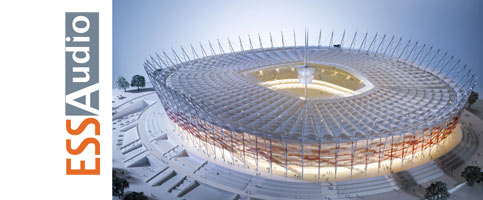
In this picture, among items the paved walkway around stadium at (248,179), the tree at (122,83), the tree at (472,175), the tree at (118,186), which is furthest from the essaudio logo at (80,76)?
the tree at (122,83)

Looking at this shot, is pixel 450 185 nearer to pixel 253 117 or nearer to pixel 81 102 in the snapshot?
pixel 253 117

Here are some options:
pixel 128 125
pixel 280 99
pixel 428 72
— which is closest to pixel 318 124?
pixel 280 99

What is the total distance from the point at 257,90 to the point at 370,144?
55.4 ft

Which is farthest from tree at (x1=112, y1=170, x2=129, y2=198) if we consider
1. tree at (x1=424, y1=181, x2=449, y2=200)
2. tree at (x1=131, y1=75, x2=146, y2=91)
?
tree at (x1=131, y1=75, x2=146, y2=91)

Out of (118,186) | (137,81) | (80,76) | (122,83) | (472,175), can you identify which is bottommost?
(118,186)

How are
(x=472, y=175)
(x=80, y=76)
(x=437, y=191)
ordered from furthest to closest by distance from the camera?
1. (x=472, y=175)
2. (x=437, y=191)
3. (x=80, y=76)

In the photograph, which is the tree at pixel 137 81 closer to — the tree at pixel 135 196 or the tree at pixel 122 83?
the tree at pixel 122 83

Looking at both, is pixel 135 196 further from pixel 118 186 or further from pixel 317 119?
pixel 317 119

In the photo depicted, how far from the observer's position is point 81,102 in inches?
1070

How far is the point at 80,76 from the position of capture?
2727 cm

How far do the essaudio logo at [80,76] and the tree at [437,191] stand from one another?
33020mm

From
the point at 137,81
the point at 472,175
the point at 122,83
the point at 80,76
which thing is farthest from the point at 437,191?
the point at 122,83

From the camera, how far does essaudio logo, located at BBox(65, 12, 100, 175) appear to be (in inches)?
1056

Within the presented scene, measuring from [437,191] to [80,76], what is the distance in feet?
117
